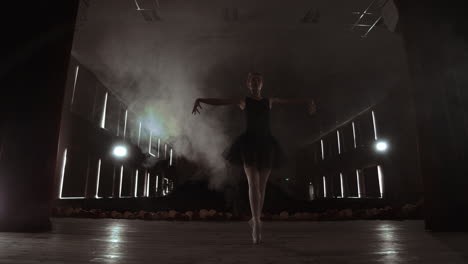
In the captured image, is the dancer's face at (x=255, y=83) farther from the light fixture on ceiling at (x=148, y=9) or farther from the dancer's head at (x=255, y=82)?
the light fixture on ceiling at (x=148, y=9)

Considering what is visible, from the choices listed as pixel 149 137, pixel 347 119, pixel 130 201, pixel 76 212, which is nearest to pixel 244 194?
pixel 130 201

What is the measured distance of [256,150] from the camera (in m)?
1.55

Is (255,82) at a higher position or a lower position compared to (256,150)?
higher

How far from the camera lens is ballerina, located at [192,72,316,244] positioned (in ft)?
5.05

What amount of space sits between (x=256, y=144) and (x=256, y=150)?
4 centimetres

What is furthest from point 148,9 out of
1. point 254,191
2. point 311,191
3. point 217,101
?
point 311,191

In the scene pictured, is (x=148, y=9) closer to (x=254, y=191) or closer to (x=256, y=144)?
(x=256, y=144)

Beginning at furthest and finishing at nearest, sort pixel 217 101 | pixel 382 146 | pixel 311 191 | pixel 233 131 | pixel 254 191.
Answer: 1. pixel 311 191
2. pixel 233 131
3. pixel 382 146
4. pixel 217 101
5. pixel 254 191

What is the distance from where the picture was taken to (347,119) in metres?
7.75

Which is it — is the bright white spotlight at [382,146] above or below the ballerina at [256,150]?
above

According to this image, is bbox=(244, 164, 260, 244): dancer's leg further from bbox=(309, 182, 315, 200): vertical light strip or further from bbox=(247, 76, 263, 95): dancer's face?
bbox=(309, 182, 315, 200): vertical light strip

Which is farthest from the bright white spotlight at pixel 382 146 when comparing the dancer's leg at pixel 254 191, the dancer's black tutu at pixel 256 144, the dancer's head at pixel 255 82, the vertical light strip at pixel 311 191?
the dancer's leg at pixel 254 191

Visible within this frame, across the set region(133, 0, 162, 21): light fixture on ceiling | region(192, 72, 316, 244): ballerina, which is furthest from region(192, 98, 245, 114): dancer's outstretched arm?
region(133, 0, 162, 21): light fixture on ceiling

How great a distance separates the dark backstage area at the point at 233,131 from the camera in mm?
1598
